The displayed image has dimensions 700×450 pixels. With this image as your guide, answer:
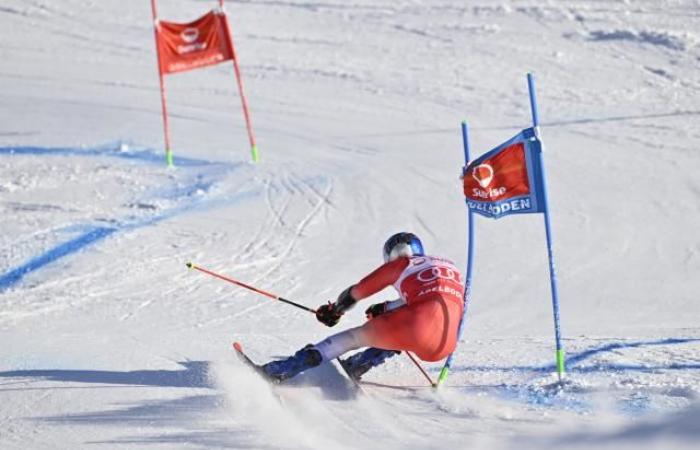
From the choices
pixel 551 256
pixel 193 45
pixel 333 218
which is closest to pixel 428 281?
pixel 551 256

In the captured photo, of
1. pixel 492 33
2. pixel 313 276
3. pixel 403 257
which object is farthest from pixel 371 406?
pixel 492 33

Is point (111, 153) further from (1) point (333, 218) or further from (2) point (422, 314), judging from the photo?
(2) point (422, 314)

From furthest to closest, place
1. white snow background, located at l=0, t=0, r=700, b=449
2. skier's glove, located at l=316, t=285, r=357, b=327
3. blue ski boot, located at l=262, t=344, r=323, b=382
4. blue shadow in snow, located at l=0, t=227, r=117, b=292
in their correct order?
blue shadow in snow, located at l=0, t=227, r=117, b=292
skier's glove, located at l=316, t=285, r=357, b=327
blue ski boot, located at l=262, t=344, r=323, b=382
white snow background, located at l=0, t=0, r=700, b=449

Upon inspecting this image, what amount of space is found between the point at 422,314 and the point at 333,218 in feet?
19.3

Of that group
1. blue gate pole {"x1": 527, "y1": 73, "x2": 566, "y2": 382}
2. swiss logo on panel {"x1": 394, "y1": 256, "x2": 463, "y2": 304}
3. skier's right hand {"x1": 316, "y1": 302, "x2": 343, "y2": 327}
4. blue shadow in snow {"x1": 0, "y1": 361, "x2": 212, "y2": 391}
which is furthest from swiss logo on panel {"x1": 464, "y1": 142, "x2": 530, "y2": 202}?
blue shadow in snow {"x1": 0, "y1": 361, "x2": 212, "y2": 391}

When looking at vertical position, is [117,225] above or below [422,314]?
below

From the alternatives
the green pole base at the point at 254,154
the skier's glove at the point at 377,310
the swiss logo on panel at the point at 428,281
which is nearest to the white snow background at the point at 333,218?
the green pole base at the point at 254,154

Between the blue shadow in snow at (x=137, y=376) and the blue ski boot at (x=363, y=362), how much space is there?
96cm

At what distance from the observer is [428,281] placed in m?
7.43

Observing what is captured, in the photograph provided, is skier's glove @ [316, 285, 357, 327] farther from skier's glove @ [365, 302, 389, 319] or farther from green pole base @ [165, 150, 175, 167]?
green pole base @ [165, 150, 175, 167]

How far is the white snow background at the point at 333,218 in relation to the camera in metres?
7.28

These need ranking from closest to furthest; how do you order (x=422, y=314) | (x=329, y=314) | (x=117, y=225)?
(x=422, y=314) → (x=329, y=314) → (x=117, y=225)

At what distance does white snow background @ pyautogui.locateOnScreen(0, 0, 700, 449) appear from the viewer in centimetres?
728

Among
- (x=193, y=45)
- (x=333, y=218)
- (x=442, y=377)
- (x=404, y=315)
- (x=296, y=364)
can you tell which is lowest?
(x=333, y=218)
